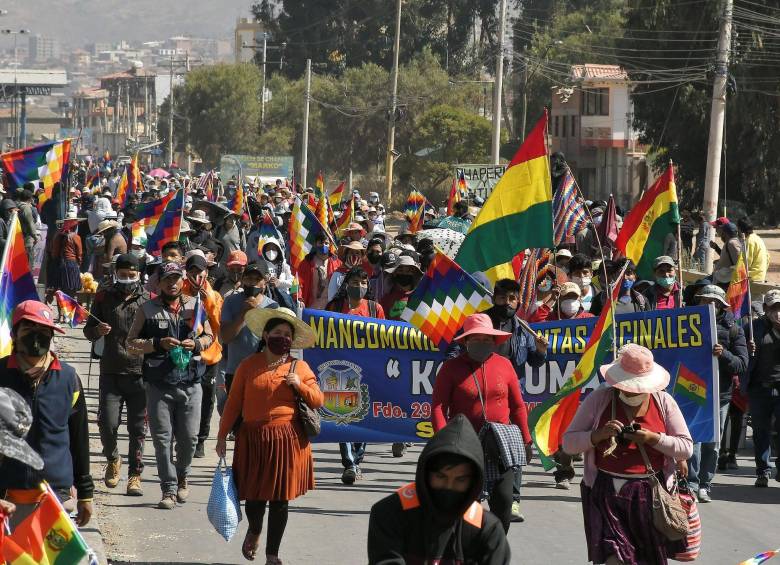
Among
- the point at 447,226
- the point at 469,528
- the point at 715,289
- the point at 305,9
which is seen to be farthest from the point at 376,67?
the point at 469,528

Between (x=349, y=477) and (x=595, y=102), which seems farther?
(x=595, y=102)

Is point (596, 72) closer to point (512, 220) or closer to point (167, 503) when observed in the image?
point (512, 220)

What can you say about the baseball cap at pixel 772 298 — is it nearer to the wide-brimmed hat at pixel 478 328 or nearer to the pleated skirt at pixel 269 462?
the wide-brimmed hat at pixel 478 328

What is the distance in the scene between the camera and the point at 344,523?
9633 mm

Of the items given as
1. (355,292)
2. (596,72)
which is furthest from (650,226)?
(596,72)

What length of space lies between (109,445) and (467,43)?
82.5m

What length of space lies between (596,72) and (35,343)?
2630 inches

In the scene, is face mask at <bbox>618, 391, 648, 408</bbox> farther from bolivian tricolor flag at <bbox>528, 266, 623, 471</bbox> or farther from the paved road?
the paved road

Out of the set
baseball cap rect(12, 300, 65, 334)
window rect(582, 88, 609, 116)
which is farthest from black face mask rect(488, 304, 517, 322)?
window rect(582, 88, 609, 116)

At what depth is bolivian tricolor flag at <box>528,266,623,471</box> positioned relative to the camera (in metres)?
8.18

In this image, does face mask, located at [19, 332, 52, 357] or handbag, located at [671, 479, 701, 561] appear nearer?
face mask, located at [19, 332, 52, 357]

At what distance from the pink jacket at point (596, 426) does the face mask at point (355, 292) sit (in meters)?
4.53

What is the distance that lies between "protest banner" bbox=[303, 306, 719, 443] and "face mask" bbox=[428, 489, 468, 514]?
6449mm

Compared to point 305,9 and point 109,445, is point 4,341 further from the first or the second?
point 305,9
